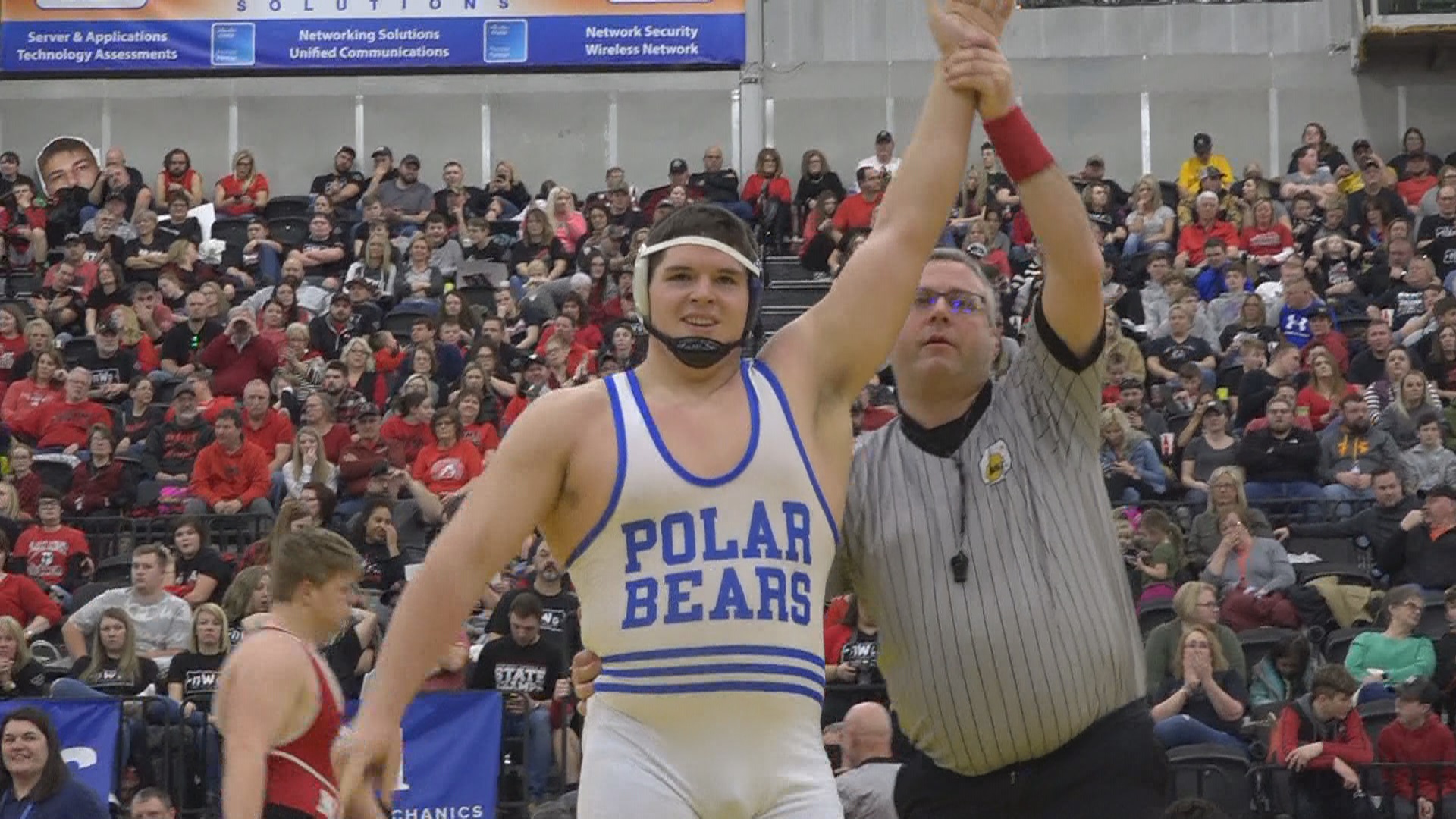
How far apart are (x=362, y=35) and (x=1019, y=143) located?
21696 mm

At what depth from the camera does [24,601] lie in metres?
13.9

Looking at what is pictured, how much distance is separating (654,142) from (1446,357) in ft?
36.7

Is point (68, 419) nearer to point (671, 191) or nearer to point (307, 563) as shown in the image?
point (671, 191)

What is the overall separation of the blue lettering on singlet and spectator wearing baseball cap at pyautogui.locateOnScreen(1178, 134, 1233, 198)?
19.0m

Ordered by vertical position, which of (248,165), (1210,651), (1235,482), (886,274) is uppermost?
(248,165)

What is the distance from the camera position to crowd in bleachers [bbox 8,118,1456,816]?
39.2 feet

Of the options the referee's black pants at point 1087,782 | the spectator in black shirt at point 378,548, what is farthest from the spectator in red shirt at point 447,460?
the referee's black pants at point 1087,782

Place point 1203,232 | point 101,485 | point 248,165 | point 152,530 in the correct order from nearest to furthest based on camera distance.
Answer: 1. point 152,530
2. point 101,485
3. point 1203,232
4. point 248,165

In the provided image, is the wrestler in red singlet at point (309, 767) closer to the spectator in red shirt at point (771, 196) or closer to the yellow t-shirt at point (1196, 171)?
the spectator in red shirt at point (771, 196)

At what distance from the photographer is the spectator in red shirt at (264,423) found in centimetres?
1620

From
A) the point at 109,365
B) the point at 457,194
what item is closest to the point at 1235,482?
the point at 109,365

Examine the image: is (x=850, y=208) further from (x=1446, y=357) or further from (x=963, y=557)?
(x=963, y=557)

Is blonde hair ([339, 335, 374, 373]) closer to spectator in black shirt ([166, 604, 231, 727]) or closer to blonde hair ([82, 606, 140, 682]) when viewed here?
blonde hair ([82, 606, 140, 682])

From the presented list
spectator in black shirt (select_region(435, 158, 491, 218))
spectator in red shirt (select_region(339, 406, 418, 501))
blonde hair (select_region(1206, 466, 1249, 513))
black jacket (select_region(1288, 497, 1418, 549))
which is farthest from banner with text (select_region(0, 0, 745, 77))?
blonde hair (select_region(1206, 466, 1249, 513))
